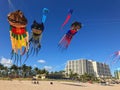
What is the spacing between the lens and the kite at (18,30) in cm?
1385

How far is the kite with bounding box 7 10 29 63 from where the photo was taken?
45.4ft

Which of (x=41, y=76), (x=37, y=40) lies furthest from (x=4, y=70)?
(x=37, y=40)

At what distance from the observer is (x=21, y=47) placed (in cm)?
1395

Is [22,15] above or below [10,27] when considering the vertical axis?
above

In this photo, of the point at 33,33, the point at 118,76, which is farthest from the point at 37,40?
the point at 118,76

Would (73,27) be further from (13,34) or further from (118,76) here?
(118,76)

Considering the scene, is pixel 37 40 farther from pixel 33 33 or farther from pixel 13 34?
pixel 13 34

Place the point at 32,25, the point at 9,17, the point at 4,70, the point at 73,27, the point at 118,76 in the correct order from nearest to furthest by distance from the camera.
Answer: the point at 9,17 < the point at 32,25 < the point at 73,27 < the point at 4,70 < the point at 118,76

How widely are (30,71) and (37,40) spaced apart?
10676cm

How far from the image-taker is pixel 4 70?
112 metres

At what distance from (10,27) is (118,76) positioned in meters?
200

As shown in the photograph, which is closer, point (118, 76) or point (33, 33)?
point (33, 33)

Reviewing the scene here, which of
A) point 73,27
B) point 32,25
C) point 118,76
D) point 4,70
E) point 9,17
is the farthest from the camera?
point 118,76

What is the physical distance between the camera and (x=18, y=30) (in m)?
14.2
